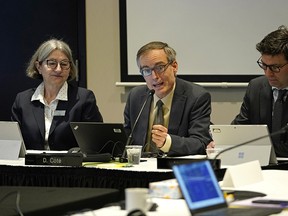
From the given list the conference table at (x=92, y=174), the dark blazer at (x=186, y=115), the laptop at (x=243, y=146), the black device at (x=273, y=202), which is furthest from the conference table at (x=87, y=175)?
the black device at (x=273, y=202)

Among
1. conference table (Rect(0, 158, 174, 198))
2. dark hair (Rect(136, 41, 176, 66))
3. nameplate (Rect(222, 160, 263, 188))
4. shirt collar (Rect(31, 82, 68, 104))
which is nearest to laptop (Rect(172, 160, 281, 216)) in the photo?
nameplate (Rect(222, 160, 263, 188))

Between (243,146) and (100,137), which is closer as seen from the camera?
(243,146)

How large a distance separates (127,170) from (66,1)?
9.85 feet

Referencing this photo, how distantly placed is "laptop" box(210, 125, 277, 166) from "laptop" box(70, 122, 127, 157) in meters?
0.55

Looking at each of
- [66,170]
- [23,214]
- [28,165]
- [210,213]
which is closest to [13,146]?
[28,165]

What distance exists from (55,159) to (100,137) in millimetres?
290

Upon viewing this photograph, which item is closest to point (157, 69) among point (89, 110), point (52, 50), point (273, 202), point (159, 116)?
point (159, 116)

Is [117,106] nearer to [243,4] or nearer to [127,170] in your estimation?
[243,4]

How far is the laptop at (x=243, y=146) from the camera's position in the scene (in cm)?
347

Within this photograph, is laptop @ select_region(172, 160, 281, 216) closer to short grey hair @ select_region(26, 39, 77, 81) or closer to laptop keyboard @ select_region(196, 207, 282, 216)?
laptop keyboard @ select_region(196, 207, 282, 216)

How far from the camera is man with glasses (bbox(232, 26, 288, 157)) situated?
4.06 metres

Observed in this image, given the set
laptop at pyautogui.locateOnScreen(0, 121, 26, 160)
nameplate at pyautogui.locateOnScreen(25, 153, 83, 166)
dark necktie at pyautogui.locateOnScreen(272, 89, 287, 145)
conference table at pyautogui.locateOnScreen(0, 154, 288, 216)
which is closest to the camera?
conference table at pyautogui.locateOnScreen(0, 154, 288, 216)

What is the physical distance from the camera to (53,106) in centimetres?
473

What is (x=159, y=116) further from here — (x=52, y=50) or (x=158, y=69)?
(x=52, y=50)
